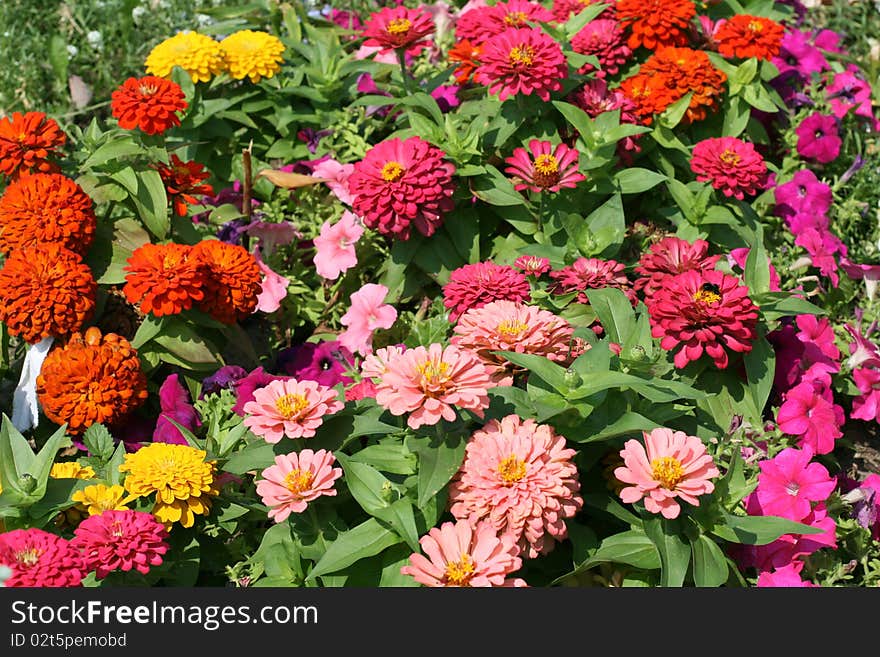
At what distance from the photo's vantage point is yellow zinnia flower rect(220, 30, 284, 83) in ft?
11.6

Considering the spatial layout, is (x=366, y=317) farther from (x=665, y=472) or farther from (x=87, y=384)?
(x=665, y=472)

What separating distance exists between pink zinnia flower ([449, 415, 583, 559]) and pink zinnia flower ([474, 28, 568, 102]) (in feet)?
3.88

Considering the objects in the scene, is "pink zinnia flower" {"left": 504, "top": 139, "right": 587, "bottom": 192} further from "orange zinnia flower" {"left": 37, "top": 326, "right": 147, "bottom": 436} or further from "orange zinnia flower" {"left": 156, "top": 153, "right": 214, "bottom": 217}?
"orange zinnia flower" {"left": 37, "top": 326, "right": 147, "bottom": 436}

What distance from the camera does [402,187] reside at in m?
2.89

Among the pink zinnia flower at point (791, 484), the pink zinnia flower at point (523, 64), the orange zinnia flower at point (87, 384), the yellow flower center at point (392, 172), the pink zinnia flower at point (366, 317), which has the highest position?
the pink zinnia flower at point (523, 64)

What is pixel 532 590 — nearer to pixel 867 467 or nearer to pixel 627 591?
pixel 627 591

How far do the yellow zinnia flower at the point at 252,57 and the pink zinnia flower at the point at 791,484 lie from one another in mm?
1993

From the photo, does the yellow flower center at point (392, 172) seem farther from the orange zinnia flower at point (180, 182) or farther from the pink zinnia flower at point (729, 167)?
the pink zinnia flower at point (729, 167)

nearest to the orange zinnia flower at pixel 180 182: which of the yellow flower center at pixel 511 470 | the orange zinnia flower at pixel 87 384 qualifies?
the orange zinnia flower at pixel 87 384

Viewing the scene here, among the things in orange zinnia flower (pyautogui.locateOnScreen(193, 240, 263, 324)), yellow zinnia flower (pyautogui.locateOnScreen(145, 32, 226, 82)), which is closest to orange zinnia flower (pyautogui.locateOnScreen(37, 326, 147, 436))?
orange zinnia flower (pyautogui.locateOnScreen(193, 240, 263, 324))

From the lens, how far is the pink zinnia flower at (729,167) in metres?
3.04

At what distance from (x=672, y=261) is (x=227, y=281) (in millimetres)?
1100

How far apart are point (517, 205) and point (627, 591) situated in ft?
4.45

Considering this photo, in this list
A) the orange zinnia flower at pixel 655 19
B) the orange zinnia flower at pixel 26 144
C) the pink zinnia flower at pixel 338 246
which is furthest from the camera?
the orange zinnia flower at pixel 655 19
